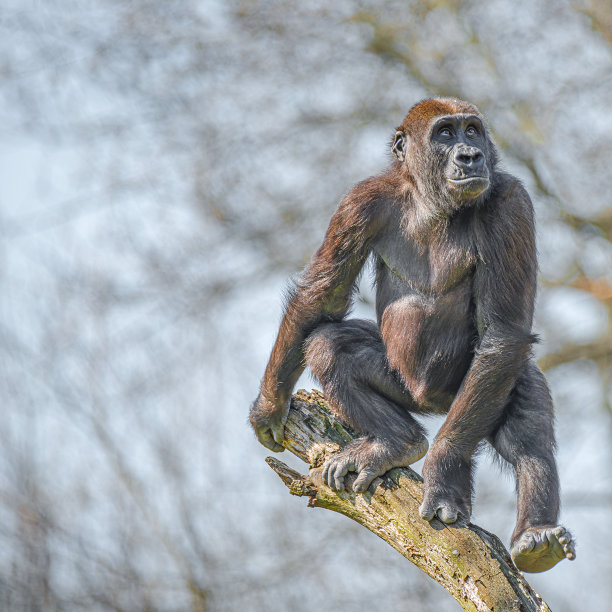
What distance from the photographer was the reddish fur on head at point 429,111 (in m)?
7.12

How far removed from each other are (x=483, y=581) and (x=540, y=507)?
95cm

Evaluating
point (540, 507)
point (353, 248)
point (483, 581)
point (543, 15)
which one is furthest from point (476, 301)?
point (543, 15)

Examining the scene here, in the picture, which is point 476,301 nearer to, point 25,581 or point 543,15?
point 25,581

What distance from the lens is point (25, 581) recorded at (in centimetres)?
1132

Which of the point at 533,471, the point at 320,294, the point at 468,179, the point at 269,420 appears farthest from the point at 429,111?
the point at 533,471

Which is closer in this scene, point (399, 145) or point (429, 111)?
point (429, 111)

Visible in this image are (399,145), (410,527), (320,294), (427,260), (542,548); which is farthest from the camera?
(399,145)

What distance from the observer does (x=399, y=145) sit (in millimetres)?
7422

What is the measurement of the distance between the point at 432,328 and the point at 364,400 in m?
0.78

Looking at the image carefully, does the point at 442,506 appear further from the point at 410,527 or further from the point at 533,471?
the point at 533,471

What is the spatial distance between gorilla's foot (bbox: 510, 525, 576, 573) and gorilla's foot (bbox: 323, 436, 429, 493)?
101 centimetres

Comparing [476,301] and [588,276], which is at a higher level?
[588,276]

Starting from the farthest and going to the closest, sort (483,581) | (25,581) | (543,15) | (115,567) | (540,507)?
(543,15) → (115,567) → (25,581) → (540,507) → (483,581)

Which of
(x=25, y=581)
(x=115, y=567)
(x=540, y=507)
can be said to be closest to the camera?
(x=540, y=507)
